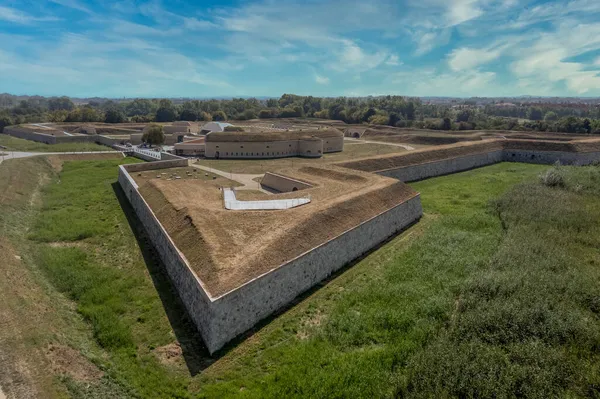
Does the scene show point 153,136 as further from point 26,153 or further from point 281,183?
point 281,183

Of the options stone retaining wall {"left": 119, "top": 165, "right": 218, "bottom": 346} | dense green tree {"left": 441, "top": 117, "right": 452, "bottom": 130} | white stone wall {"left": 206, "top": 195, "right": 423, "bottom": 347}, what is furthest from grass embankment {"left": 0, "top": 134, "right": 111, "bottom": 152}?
dense green tree {"left": 441, "top": 117, "right": 452, "bottom": 130}

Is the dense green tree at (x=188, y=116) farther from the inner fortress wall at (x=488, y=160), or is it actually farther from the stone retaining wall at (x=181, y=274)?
the stone retaining wall at (x=181, y=274)

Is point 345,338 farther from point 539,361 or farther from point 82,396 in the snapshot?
point 82,396

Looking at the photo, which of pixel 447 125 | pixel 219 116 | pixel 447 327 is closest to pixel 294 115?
pixel 219 116

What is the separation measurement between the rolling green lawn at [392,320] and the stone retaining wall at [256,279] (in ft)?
1.80

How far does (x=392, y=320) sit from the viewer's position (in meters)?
13.3

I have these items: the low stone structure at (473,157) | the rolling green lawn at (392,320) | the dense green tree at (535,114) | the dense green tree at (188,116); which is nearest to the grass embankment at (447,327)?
the rolling green lawn at (392,320)

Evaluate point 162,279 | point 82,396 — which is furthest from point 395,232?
point 82,396

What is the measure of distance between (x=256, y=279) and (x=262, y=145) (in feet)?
109

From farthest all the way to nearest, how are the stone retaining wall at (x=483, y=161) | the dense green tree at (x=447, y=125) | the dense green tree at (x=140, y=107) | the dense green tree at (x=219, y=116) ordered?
1. the dense green tree at (x=140, y=107)
2. the dense green tree at (x=219, y=116)
3. the dense green tree at (x=447, y=125)
4. the stone retaining wall at (x=483, y=161)

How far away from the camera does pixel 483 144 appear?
4816 cm

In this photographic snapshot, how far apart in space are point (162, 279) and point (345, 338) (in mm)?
8666

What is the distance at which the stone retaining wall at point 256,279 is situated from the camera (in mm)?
11992

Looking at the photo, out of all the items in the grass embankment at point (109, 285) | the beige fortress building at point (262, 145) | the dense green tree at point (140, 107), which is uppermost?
the dense green tree at point (140, 107)
